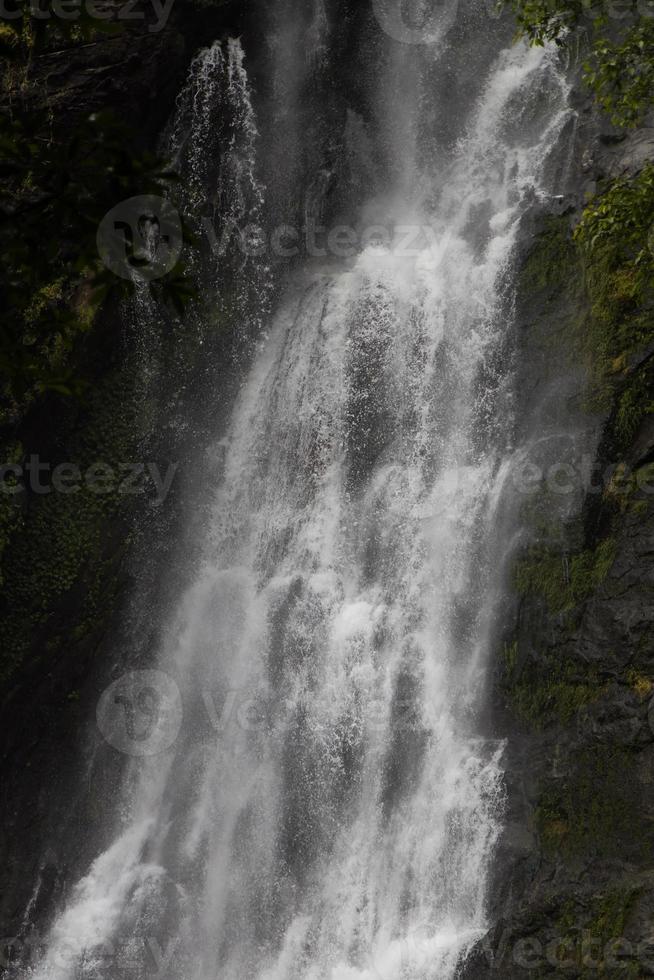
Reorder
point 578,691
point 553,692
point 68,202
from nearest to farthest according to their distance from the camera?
point 68,202
point 578,691
point 553,692

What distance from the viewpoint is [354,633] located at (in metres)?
12.4

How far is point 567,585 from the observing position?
35.7ft

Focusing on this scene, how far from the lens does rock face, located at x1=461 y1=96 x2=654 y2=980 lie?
9.51m

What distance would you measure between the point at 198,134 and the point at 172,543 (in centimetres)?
680

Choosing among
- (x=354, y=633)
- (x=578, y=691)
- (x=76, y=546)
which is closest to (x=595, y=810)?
(x=578, y=691)

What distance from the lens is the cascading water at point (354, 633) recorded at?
11008 mm

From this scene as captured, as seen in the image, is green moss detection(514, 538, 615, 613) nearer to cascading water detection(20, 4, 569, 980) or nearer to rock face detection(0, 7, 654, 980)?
rock face detection(0, 7, 654, 980)

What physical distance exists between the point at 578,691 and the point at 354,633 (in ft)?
9.75

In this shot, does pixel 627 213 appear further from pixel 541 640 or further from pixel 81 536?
pixel 81 536

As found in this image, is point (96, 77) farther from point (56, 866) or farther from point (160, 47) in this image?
point (56, 866)

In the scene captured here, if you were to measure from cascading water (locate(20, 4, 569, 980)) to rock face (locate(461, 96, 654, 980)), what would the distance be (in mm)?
417

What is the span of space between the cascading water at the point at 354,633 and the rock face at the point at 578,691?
42cm

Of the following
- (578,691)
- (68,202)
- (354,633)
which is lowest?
(68,202)

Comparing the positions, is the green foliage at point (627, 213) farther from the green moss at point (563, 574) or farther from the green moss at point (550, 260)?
the green moss at point (550, 260)
